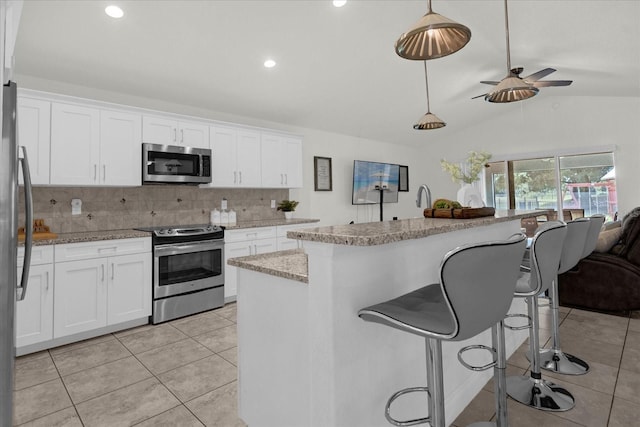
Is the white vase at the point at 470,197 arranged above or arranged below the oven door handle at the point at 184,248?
above

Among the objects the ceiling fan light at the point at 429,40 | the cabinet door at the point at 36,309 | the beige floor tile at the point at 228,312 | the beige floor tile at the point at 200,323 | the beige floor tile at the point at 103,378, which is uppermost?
the ceiling fan light at the point at 429,40

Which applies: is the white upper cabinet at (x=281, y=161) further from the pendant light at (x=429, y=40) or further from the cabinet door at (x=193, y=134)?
the pendant light at (x=429, y=40)

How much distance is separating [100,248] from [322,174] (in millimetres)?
3712

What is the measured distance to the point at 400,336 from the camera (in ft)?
5.18

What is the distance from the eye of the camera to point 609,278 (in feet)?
11.3

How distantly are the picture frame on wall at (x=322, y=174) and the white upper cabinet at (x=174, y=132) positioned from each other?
2.25 meters

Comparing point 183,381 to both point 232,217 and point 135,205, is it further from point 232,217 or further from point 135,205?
point 232,217

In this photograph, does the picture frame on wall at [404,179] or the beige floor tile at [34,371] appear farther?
the picture frame on wall at [404,179]

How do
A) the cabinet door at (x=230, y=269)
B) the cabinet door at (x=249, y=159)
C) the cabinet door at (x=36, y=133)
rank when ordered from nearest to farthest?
the cabinet door at (x=36, y=133) < the cabinet door at (x=230, y=269) < the cabinet door at (x=249, y=159)

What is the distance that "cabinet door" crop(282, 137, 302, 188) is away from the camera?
4.92 metres

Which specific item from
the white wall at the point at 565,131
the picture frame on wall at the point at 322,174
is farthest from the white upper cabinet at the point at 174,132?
the white wall at the point at 565,131

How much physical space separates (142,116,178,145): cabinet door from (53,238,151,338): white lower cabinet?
43.2 inches

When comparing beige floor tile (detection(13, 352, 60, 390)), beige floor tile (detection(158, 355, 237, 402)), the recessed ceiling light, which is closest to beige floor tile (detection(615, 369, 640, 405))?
beige floor tile (detection(158, 355, 237, 402))

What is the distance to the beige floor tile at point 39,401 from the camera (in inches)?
77.9
